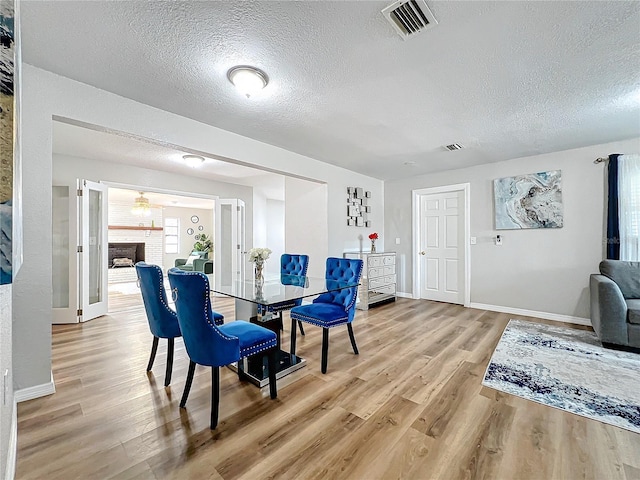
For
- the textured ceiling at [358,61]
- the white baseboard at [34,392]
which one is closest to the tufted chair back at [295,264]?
the textured ceiling at [358,61]

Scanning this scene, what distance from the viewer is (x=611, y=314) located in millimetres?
2885

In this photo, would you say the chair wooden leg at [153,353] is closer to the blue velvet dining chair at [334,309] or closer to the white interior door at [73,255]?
the blue velvet dining chair at [334,309]

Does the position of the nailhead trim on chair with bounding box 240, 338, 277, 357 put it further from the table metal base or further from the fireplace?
the fireplace

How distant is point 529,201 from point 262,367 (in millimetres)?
4476

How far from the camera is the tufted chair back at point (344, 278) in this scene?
9.25 feet

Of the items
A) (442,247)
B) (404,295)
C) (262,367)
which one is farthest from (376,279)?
(262,367)

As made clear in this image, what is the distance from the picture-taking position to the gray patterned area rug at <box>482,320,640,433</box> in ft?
6.43

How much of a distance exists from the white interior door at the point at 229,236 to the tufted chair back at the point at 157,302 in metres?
3.70

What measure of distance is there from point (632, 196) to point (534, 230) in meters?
1.08

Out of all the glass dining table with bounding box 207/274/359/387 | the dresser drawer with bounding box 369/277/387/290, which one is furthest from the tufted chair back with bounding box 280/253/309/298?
the dresser drawer with bounding box 369/277/387/290

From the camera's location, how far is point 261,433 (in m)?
1.70

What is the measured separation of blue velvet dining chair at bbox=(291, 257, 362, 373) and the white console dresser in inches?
52.6

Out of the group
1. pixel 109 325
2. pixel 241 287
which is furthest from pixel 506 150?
pixel 109 325

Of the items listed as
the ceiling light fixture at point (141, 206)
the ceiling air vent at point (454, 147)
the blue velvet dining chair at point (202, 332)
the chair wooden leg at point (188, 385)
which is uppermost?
the ceiling air vent at point (454, 147)
